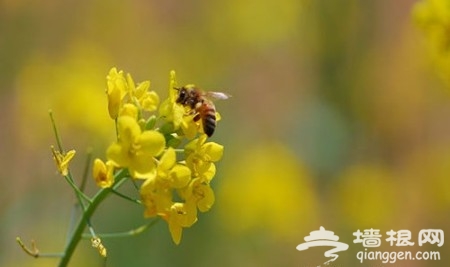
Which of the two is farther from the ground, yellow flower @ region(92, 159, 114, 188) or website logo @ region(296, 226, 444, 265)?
yellow flower @ region(92, 159, 114, 188)

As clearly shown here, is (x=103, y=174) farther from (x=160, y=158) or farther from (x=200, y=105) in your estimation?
(x=200, y=105)

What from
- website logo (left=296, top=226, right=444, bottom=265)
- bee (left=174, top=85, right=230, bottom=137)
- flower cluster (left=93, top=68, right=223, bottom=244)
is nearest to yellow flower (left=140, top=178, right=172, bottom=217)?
flower cluster (left=93, top=68, right=223, bottom=244)

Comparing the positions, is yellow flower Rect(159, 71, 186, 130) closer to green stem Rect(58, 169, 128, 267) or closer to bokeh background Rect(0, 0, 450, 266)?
green stem Rect(58, 169, 128, 267)

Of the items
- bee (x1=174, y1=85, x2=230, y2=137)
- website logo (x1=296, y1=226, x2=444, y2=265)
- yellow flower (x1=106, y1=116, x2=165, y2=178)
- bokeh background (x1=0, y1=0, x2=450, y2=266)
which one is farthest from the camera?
bokeh background (x1=0, y1=0, x2=450, y2=266)

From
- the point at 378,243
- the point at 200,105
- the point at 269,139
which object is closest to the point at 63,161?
the point at 200,105

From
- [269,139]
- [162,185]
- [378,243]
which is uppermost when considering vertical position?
[162,185]

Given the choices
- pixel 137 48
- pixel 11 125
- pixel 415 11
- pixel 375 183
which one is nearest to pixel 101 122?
pixel 11 125

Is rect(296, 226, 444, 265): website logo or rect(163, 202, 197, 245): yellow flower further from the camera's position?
rect(296, 226, 444, 265): website logo
